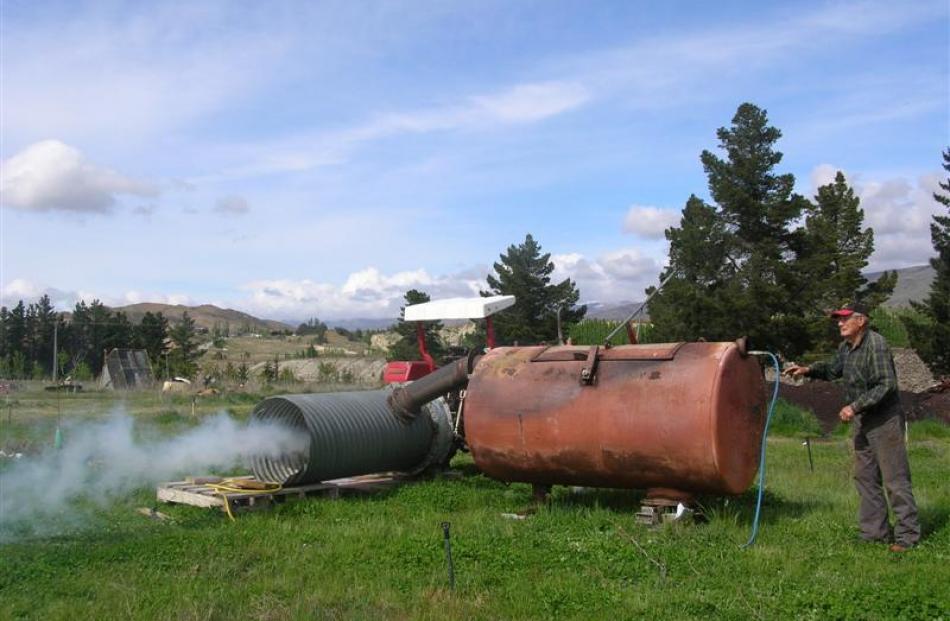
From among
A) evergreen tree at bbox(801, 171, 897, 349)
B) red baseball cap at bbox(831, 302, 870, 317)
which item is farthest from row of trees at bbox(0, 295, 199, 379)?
red baseball cap at bbox(831, 302, 870, 317)

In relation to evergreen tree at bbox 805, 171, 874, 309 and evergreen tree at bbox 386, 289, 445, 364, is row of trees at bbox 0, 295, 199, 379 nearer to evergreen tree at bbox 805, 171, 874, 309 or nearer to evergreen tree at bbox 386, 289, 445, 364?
evergreen tree at bbox 386, 289, 445, 364

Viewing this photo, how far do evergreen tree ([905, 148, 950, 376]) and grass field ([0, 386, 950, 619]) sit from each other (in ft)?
77.2

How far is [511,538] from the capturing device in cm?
804

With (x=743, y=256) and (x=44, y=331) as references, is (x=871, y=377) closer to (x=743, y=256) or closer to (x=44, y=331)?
(x=743, y=256)

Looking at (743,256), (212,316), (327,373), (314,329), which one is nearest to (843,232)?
(743,256)

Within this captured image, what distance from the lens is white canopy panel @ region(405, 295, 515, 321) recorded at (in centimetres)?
1162

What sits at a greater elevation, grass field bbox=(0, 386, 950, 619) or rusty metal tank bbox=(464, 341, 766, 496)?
rusty metal tank bbox=(464, 341, 766, 496)

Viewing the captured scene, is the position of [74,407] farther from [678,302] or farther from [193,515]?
[678,302]

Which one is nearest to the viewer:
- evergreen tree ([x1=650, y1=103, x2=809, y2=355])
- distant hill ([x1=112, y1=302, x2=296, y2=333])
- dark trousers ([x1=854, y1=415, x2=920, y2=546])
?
dark trousers ([x1=854, y1=415, x2=920, y2=546])

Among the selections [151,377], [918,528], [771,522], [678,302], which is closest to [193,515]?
[771,522]

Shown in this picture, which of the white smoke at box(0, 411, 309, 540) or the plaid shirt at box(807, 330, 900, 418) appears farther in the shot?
the white smoke at box(0, 411, 309, 540)

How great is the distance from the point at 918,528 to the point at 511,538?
3492 mm

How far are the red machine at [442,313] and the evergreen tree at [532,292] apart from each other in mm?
20022

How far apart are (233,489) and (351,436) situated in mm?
1520
